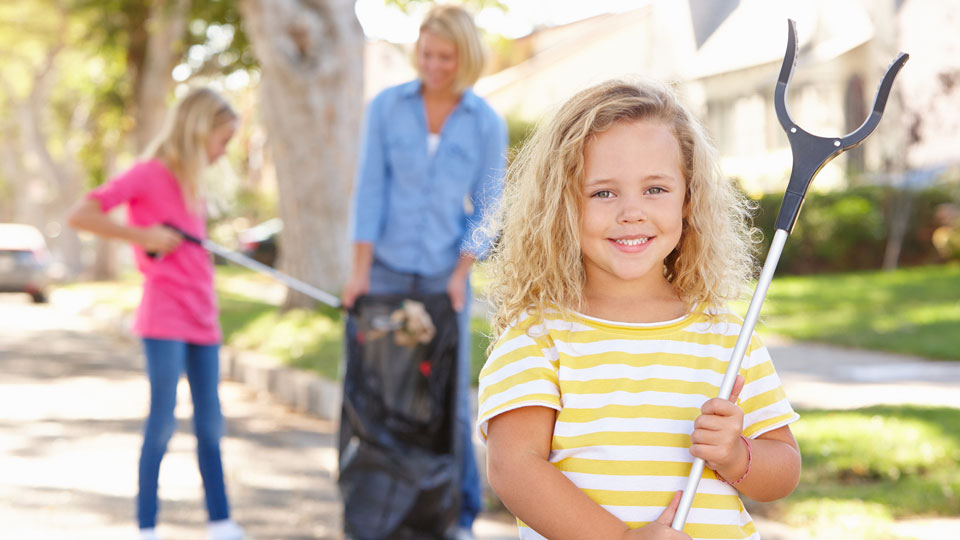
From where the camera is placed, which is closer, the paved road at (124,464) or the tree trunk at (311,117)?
the paved road at (124,464)

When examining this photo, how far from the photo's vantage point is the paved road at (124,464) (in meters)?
5.16

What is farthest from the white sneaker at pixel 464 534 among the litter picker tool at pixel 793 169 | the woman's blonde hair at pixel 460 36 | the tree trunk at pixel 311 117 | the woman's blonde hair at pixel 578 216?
the tree trunk at pixel 311 117

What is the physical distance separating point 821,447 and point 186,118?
313 cm

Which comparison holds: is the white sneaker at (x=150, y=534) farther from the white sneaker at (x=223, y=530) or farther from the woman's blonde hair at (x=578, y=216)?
the woman's blonde hair at (x=578, y=216)

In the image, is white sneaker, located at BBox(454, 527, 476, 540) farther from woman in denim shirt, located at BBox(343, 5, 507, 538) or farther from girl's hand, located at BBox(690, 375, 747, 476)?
girl's hand, located at BBox(690, 375, 747, 476)

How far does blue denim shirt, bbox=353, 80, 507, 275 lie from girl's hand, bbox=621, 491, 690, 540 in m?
2.70

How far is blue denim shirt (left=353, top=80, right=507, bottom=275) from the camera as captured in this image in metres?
4.58

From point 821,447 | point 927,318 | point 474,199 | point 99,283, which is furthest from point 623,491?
point 99,283

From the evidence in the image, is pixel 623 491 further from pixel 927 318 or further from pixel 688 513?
pixel 927 318

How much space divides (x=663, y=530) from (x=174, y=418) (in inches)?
123

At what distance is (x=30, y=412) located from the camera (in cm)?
824

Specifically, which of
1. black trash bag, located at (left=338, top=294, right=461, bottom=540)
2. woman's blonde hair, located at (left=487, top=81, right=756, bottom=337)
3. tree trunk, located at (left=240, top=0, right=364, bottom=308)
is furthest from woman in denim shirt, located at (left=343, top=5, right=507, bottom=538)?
tree trunk, located at (left=240, top=0, right=364, bottom=308)

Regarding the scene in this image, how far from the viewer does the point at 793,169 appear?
1.99 meters

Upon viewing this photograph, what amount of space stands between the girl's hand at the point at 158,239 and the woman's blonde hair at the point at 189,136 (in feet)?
0.75
